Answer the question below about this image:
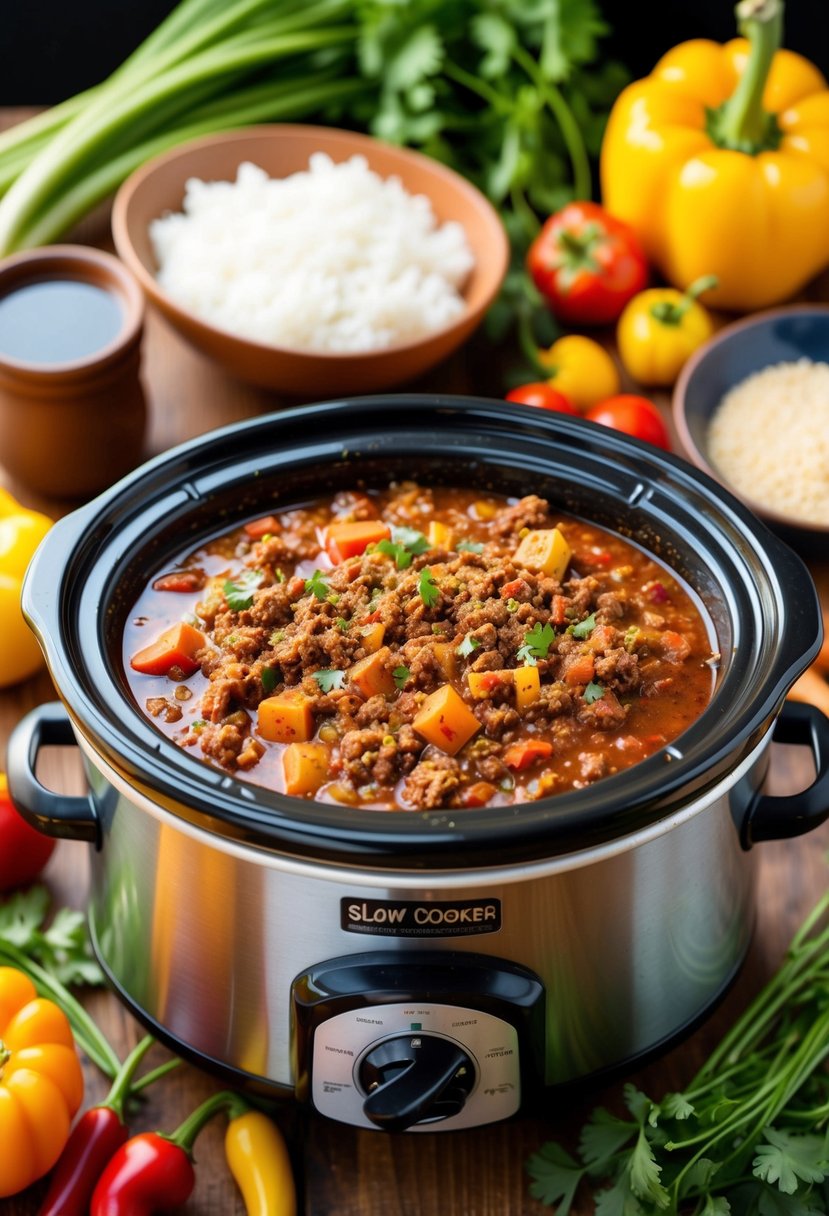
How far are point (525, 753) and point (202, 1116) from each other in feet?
2.72

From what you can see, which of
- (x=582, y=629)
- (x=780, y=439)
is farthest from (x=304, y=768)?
(x=780, y=439)

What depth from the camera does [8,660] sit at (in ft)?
10.3

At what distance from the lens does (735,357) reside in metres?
3.83

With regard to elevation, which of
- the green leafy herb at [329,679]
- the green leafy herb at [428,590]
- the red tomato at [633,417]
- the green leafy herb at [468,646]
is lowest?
the red tomato at [633,417]

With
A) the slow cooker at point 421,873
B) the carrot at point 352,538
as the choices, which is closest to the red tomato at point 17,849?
the slow cooker at point 421,873

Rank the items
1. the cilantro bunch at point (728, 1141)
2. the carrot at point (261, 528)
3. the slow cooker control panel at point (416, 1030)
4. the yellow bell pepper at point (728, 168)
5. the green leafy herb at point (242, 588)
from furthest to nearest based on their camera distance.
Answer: the yellow bell pepper at point (728, 168), the carrot at point (261, 528), the green leafy herb at point (242, 588), the cilantro bunch at point (728, 1141), the slow cooker control panel at point (416, 1030)

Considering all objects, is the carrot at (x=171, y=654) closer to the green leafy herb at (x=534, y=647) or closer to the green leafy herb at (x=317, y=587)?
the green leafy herb at (x=317, y=587)

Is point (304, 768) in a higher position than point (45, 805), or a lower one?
higher

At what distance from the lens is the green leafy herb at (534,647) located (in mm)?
2314

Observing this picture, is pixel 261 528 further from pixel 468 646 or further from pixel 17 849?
pixel 17 849

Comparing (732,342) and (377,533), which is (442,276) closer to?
(732,342)

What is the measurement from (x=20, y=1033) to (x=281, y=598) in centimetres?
84

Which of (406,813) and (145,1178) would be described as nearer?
(406,813)

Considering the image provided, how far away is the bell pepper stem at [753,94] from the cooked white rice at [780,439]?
73cm
